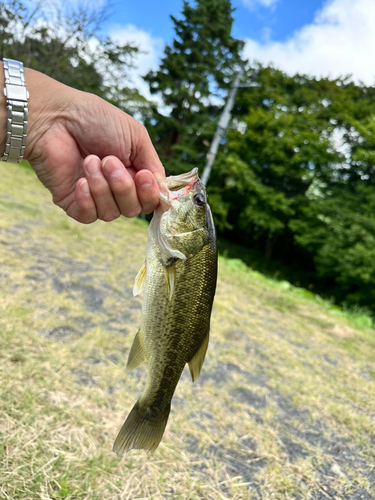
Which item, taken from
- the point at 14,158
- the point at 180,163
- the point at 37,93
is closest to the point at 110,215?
the point at 14,158

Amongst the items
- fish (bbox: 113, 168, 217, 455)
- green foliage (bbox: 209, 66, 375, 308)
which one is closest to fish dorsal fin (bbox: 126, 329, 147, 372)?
fish (bbox: 113, 168, 217, 455)

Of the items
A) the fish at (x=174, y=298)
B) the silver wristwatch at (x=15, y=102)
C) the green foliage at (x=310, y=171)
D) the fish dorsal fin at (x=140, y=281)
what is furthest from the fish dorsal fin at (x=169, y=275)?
the green foliage at (x=310, y=171)

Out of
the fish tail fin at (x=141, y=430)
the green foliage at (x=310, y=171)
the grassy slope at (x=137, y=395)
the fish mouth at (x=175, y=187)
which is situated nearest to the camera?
the fish tail fin at (x=141, y=430)

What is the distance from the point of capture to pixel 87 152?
202 centimetres

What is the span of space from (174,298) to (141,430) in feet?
2.06

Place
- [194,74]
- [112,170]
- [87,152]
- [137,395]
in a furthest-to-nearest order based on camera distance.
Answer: [194,74]
[137,395]
[87,152]
[112,170]

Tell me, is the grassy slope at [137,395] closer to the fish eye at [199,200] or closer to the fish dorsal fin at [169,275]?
the fish dorsal fin at [169,275]

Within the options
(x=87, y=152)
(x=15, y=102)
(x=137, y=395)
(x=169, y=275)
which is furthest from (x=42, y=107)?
(x=137, y=395)

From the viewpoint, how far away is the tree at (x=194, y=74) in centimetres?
2217

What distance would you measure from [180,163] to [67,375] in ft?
67.6

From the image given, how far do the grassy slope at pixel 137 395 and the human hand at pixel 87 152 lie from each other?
54.7 inches

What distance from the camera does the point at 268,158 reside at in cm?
2275

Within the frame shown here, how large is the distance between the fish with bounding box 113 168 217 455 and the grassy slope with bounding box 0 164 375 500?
0.71 m

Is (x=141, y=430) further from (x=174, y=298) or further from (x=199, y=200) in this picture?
(x=199, y=200)
